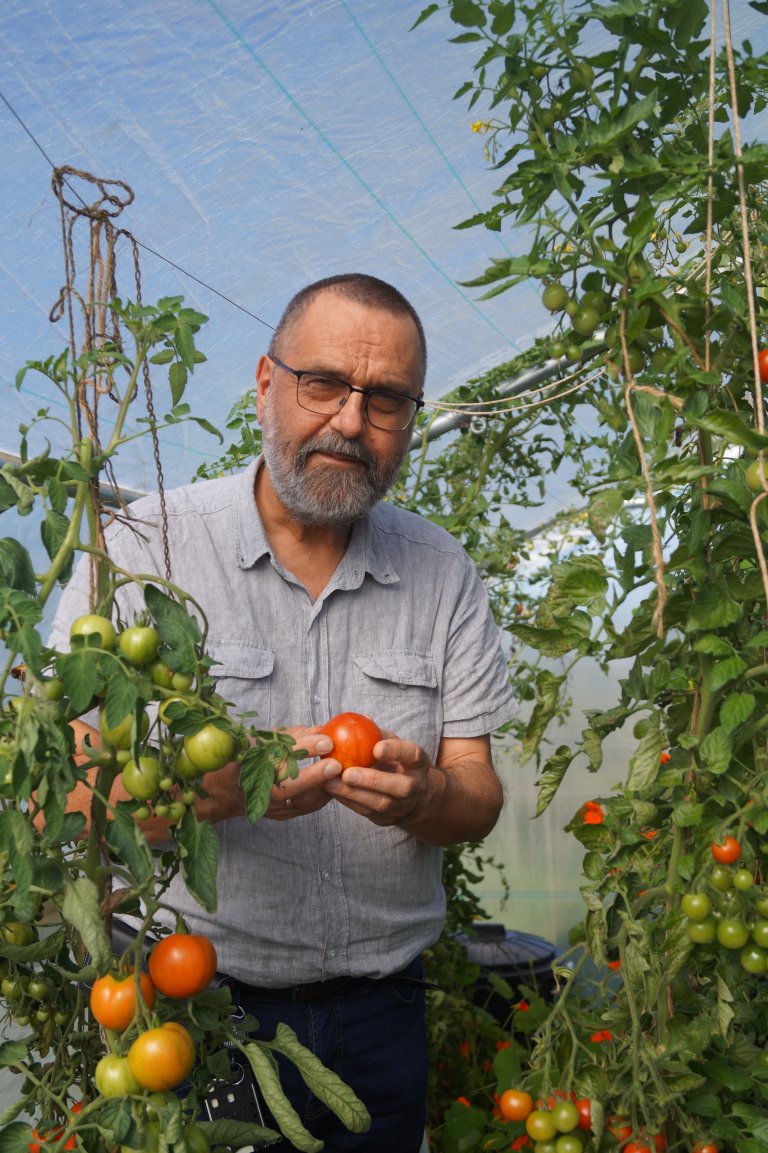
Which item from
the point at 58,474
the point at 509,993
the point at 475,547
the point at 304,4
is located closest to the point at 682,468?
the point at 58,474

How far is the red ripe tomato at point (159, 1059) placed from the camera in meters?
0.75

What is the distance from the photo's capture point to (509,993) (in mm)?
2857

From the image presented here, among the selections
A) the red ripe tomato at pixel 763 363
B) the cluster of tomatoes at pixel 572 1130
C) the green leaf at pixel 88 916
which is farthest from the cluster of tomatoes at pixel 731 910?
the green leaf at pixel 88 916

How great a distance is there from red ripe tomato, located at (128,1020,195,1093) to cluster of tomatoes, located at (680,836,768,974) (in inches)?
19.5

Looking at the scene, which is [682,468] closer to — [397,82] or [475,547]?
[397,82]

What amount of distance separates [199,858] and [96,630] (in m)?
0.19

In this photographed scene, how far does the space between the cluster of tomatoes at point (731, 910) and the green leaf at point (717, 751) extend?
7 cm

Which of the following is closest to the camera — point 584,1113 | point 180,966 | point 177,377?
point 180,966

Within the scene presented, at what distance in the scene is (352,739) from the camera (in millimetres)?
1247

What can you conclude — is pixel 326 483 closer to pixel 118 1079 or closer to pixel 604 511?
pixel 604 511

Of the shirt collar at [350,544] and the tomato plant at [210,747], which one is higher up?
the shirt collar at [350,544]

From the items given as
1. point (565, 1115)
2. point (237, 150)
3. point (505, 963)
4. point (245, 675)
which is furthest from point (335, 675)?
point (505, 963)

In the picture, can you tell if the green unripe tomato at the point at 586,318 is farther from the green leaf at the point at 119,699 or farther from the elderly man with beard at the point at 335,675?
the green leaf at the point at 119,699

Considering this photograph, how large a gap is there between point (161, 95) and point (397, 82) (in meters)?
0.50
